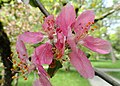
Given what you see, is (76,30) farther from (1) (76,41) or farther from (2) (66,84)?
(2) (66,84)

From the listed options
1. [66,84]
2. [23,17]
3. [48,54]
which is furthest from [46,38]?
[66,84]

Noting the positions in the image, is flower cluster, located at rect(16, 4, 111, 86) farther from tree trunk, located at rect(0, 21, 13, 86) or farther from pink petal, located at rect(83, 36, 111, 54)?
tree trunk, located at rect(0, 21, 13, 86)

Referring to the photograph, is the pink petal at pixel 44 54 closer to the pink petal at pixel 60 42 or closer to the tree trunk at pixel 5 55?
the pink petal at pixel 60 42

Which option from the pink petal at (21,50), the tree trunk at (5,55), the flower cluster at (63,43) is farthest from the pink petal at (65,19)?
Result: the tree trunk at (5,55)

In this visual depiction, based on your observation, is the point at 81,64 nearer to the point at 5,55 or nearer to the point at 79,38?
the point at 79,38

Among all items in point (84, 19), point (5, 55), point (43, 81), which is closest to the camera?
point (43, 81)

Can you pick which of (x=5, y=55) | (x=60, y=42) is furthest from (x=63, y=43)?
(x=5, y=55)

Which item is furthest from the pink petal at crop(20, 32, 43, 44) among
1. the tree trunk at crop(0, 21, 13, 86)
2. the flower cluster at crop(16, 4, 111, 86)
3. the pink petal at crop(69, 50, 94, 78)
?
the tree trunk at crop(0, 21, 13, 86)
